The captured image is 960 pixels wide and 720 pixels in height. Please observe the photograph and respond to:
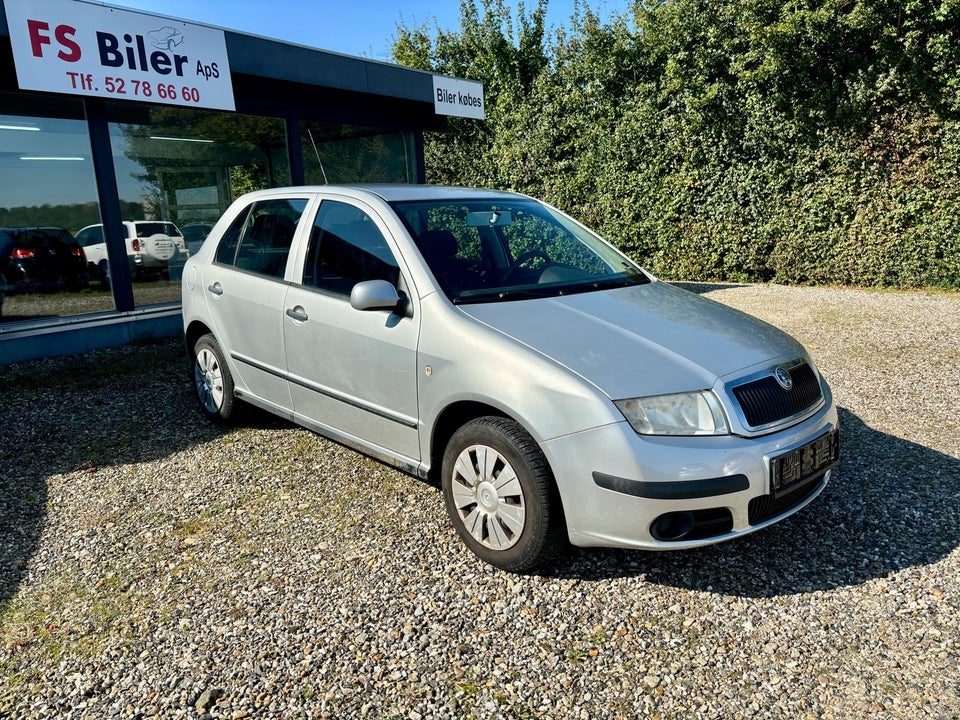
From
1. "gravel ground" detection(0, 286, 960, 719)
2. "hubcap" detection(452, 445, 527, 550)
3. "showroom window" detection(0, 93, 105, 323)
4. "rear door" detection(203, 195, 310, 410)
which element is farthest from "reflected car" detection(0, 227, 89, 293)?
"hubcap" detection(452, 445, 527, 550)

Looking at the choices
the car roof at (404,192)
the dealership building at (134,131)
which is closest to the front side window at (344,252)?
the car roof at (404,192)

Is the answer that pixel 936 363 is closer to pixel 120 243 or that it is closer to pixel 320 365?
pixel 320 365

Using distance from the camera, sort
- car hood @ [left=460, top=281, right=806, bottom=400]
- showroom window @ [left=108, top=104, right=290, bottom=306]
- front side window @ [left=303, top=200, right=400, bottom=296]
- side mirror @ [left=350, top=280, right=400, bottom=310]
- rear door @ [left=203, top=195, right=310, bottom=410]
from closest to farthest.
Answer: car hood @ [left=460, top=281, right=806, bottom=400] < side mirror @ [left=350, top=280, right=400, bottom=310] < front side window @ [left=303, top=200, right=400, bottom=296] < rear door @ [left=203, top=195, right=310, bottom=410] < showroom window @ [left=108, top=104, right=290, bottom=306]

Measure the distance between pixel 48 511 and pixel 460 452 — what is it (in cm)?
261

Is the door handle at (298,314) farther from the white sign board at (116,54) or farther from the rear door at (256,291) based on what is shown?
the white sign board at (116,54)

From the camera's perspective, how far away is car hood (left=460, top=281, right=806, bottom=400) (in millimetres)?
3029

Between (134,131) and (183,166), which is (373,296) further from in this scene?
(183,166)

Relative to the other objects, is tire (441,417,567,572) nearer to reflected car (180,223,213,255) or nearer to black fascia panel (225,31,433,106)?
black fascia panel (225,31,433,106)

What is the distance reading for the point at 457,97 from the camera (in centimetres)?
1260

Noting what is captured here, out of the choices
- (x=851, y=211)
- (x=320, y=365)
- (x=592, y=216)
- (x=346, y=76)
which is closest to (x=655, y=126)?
(x=592, y=216)

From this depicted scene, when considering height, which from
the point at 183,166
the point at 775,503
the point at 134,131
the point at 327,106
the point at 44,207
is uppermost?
the point at 327,106

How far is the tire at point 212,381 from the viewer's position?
17.2ft

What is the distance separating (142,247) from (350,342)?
7.16 metres

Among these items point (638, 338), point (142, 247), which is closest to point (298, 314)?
point (638, 338)
